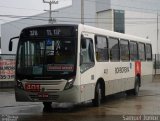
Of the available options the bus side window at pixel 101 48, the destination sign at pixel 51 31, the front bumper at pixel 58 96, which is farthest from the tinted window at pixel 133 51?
the front bumper at pixel 58 96

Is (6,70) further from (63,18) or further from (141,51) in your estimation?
(63,18)

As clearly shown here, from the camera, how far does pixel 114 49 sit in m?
17.8

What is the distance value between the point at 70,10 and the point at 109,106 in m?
72.3

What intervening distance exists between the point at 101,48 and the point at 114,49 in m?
1.53

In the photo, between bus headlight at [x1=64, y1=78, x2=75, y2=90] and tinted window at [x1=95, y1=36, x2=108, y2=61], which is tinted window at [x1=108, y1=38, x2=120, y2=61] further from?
bus headlight at [x1=64, y1=78, x2=75, y2=90]

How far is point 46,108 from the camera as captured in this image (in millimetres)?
15531

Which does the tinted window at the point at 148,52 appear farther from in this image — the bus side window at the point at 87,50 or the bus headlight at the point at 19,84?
the bus headlight at the point at 19,84

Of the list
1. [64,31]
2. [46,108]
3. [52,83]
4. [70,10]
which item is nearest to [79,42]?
[64,31]

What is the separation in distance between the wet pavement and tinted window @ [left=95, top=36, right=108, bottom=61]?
1.84m

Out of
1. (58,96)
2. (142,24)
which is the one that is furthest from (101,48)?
(142,24)

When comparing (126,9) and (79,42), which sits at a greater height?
(126,9)

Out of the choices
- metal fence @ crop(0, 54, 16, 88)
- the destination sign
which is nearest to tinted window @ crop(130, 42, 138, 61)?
the destination sign

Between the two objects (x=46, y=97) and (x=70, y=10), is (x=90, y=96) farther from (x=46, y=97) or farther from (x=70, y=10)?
(x=70, y=10)

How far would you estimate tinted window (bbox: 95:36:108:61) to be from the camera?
52.4 feet
